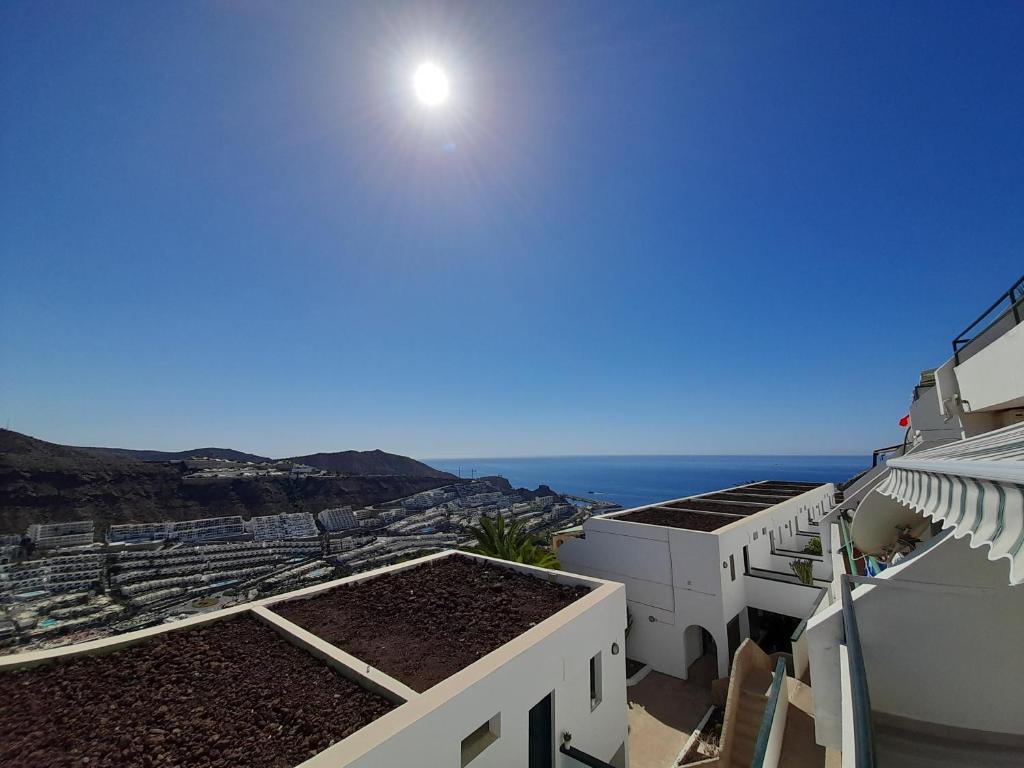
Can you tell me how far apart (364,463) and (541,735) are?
10279 cm

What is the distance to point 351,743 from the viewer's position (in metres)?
3.85

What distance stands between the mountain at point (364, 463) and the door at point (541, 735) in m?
90.2

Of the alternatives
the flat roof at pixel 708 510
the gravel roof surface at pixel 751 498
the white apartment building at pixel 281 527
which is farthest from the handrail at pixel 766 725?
the white apartment building at pixel 281 527

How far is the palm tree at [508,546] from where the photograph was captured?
49.8 ft

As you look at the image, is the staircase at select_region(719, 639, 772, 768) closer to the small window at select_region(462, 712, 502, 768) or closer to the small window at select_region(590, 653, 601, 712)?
the small window at select_region(590, 653, 601, 712)

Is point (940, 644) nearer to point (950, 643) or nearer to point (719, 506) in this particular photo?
point (950, 643)

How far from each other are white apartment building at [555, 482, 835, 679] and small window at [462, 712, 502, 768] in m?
10.0

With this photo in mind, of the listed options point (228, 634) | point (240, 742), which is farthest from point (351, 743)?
point (228, 634)

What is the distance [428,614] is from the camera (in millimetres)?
7184

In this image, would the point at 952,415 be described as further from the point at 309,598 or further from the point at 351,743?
the point at 309,598

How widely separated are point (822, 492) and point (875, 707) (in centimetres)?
2689

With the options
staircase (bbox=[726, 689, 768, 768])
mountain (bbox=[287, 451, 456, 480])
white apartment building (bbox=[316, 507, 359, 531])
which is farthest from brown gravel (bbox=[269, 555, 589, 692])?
mountain (bbox=[287, 451, 456, 480])

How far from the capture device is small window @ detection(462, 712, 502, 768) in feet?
17.0

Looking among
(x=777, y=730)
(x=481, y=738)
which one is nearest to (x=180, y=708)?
(x=481, y=738)
